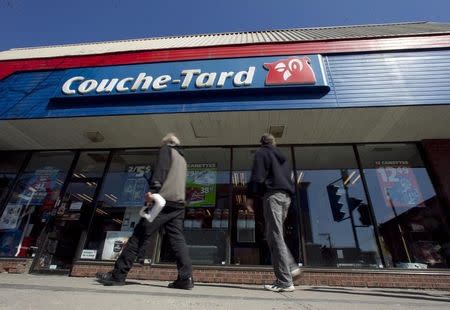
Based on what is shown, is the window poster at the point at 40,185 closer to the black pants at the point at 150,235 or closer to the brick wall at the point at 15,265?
the brick wall at the point at 15,265

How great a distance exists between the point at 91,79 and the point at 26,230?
3303 millimetres

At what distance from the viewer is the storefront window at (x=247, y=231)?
520cm

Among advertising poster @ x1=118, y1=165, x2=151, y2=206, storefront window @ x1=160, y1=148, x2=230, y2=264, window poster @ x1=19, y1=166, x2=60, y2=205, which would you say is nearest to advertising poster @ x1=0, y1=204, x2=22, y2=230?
window poster @ x1=19, y1=166, x2=60, y2=205

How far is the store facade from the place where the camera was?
201 inches

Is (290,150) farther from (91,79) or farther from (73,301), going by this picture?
(73,301)

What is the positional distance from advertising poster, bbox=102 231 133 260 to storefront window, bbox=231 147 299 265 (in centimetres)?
203

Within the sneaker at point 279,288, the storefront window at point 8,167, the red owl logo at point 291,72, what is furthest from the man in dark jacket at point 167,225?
the storefront window at point 8,167

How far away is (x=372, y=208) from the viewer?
18.3 ft

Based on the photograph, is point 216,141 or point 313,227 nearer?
point 313,227

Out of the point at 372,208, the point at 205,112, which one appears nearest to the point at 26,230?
the point at 205,112

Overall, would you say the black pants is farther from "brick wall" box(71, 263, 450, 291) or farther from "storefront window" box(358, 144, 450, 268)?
"storefront window" box(358, 144, 450, 268)

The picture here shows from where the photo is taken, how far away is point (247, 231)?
5.51 metres

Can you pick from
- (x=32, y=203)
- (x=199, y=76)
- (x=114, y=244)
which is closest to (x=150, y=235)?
(x=114, y=244)

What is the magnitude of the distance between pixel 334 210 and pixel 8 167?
23.3 ft
